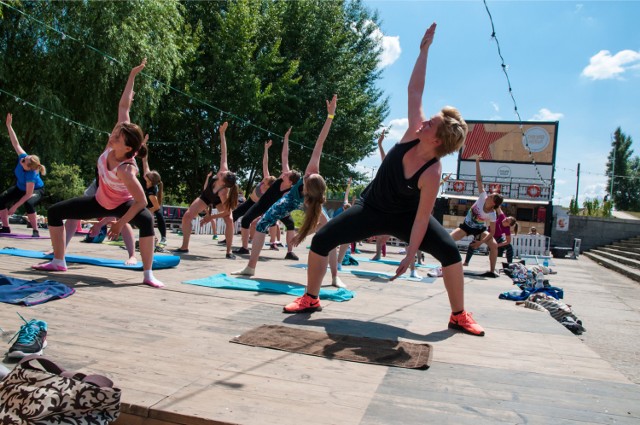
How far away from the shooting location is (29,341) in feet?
8.86

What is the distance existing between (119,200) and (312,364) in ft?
10.7

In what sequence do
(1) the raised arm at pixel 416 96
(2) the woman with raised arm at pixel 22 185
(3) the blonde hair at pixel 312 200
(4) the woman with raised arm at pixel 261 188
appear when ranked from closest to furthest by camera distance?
(1) the raised arm at pixel 416 96 → (3) the blonde hair at pixel 312 200 → (2) the woman with raised arm at pixel 22 185 → (4) the woman with raised arm at pixel 261 188

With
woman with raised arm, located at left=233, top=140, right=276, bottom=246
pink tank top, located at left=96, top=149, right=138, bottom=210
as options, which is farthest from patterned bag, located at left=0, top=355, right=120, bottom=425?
woman with raised arm, located at left=233, top=140, right=276, bottom=246

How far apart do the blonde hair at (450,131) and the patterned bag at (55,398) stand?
2738mm

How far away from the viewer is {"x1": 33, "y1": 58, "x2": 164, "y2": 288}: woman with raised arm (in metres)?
5.04

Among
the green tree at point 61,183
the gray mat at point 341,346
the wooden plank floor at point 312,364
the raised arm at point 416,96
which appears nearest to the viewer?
the wooden plank floor at point 312,364

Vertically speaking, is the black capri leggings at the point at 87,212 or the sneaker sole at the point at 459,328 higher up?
the black capri leggings at the point at 87,212

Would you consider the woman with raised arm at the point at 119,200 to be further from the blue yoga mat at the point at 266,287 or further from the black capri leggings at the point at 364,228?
the black capri leggings at the point at 364,228

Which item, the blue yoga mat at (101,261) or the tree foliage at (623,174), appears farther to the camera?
the tree foliage at (623,174)

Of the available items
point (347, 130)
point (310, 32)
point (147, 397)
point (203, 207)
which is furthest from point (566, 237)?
point (147, 397)

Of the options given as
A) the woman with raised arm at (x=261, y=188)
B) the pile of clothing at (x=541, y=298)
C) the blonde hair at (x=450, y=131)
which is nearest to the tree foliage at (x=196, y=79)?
the woman with raised arm at (x=261, y=188)

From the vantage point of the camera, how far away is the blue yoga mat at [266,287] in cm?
542

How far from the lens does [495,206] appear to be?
9758mm

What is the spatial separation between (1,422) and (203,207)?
24.8 feet
